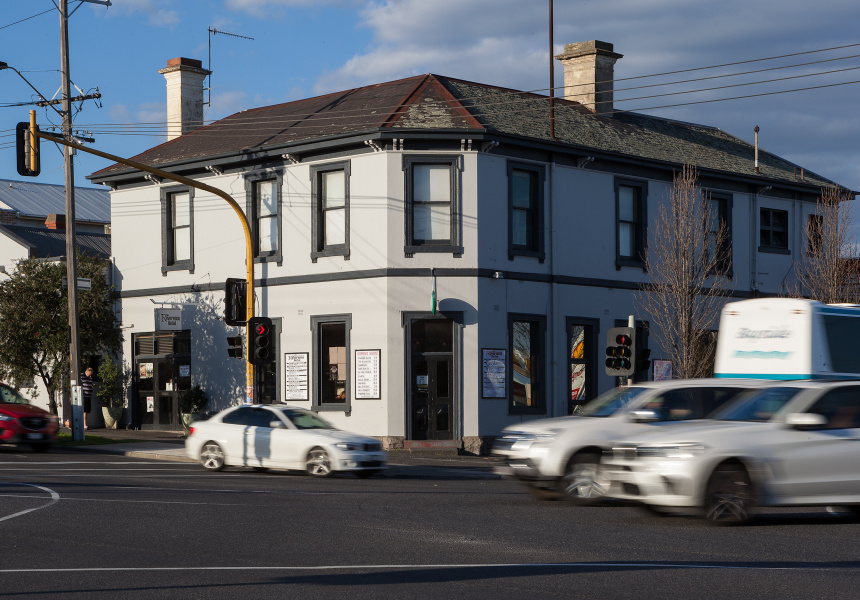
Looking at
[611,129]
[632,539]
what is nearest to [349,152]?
[611,129]

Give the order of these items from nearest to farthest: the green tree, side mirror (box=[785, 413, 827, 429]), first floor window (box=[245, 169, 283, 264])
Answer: side mirror (box=[785, 413, 827, 429]) < first floor window (box=[245, 169, 283, 264]) < the green tree

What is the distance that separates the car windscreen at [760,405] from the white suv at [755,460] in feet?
0.11

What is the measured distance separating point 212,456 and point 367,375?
670cm

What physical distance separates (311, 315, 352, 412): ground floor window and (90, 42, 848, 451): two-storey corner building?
1.9 inches

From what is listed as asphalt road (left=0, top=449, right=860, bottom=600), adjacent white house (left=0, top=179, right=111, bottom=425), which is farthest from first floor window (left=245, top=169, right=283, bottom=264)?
asphalt road (left=0, top=449, right=860, bottom=600)

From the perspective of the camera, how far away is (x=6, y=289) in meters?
33.5

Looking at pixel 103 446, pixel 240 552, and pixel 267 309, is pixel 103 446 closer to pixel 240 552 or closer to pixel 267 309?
pixel 267 309

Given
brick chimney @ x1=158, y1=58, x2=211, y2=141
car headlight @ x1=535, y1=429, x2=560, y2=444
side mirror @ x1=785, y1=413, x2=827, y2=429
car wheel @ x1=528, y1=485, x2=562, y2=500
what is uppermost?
brick chimney @ x1=158, y1=58, x2=211, y2=141

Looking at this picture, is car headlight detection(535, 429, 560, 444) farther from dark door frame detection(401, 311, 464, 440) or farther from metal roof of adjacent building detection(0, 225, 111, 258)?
metal roof of adjacent building detection(0, 225, 111, 258)

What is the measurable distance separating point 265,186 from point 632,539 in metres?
20.7

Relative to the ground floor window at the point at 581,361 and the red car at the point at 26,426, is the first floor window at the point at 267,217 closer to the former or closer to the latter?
the red car at the point at 26,426

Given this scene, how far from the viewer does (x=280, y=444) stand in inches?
814

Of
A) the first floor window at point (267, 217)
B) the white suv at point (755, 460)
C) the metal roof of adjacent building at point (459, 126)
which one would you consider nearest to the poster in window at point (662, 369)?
the metal roof of adjacent building at point (459, 126)

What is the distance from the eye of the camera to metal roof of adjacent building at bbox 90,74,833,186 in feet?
94.5
